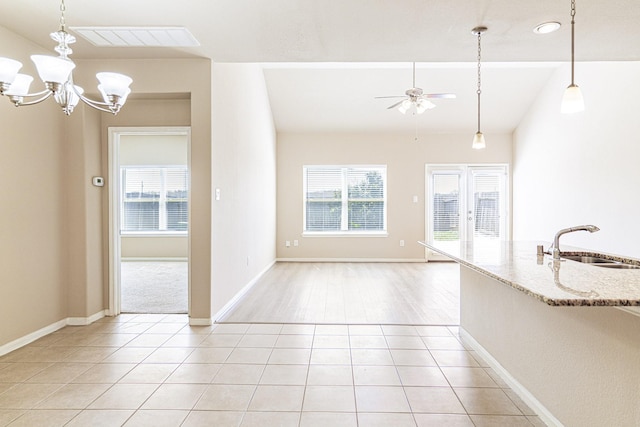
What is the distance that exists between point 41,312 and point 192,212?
62.4 inches

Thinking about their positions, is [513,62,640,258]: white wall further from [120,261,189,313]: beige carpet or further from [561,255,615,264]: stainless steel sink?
[120,261,189,313]: beige carpet

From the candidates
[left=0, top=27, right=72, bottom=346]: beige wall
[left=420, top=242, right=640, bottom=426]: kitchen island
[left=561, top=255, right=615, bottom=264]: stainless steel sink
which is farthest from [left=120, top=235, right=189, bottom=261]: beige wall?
[left=561, top=255, right=615, bottom=264]: stainless steel sink

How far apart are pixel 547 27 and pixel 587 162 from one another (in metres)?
3.53

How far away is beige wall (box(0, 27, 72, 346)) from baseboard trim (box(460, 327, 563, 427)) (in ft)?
12.4

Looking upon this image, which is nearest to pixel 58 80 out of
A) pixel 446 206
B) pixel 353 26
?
pixel 353 26

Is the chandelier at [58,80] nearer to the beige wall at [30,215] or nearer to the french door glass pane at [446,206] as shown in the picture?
the beige wall at [30,215]

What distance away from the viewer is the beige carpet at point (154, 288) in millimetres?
4402

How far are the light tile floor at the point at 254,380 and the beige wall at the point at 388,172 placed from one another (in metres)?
4.30

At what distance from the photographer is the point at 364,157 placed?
26.0ft

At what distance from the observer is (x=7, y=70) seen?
199cm

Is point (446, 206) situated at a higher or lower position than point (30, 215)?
higher

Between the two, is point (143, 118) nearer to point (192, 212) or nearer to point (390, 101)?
point (192, 212)

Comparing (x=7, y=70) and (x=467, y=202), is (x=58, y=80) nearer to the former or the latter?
(x=7, y=70)

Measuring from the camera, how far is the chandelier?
197 centimetres
